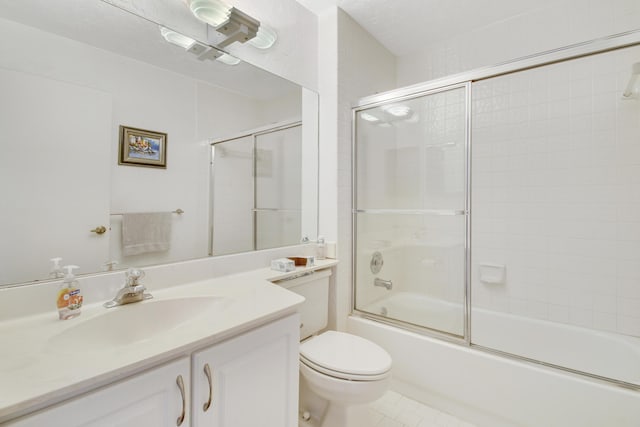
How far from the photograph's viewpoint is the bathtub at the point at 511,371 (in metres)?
1.31

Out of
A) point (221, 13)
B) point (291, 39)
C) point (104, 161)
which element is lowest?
point (104, 161)

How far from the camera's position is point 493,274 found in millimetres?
2162

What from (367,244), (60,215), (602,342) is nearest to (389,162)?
(367,244)

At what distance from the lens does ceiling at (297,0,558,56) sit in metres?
1.95

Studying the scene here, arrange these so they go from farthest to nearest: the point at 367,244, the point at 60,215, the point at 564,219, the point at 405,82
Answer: the point at 405,82, the point at 367,244, the point at 564,219, the point at 60,215

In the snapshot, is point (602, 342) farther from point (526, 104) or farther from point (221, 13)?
point (221, 13)

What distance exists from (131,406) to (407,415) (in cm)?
152

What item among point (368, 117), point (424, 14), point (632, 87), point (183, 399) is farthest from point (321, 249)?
point (632, 87)

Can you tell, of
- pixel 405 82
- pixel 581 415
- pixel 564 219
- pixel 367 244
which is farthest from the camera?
pixel 405 82

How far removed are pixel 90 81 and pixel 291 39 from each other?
4.01ft

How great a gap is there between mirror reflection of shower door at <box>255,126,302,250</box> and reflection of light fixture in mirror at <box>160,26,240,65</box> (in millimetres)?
417

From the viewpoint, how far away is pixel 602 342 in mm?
1752

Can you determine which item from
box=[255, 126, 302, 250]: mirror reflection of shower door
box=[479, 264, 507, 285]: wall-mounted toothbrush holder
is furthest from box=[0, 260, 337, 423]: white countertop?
box=[479, 264, 507, 285]: wall-mounted toothbrush holder

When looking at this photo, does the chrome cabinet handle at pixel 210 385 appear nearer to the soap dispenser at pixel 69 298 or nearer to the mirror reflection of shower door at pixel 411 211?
the soap dispenser at pixel 69 298
